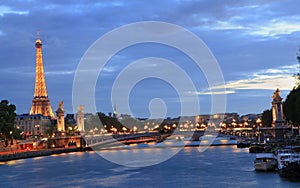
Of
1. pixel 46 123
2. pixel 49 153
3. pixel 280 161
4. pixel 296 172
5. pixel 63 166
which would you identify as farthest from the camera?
pixel 46 123

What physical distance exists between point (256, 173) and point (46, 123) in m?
72.7

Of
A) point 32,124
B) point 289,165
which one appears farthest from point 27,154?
point 32,124

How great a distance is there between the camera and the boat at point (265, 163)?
35938mm

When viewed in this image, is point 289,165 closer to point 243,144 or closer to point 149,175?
point 149,175

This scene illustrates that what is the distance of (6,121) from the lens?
5884 cm

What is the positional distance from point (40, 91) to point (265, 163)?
231ft

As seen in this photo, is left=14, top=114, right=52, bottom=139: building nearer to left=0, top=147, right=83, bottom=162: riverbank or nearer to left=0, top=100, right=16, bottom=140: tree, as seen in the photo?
left=0, top=147, right=83, bottom=162: riverbank

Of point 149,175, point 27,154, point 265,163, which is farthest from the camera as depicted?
point 27,154

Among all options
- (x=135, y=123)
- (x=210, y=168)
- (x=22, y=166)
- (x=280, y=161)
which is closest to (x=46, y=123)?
(x=135, y=123)

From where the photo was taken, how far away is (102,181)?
35.0 m

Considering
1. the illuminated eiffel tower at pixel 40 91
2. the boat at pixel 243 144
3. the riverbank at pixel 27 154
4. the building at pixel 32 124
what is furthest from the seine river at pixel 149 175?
the building at pixel 32 124

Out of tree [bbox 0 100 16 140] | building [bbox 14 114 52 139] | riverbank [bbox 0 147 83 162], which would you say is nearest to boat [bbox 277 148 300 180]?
riverbank [bbox 0 147 83 162]

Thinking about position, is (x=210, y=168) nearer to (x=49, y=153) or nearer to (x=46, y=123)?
(x=49, y=153)

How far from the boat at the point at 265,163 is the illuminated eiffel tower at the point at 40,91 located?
6612 centimetres
